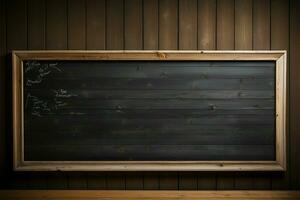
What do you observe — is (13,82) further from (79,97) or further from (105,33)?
(105,33)

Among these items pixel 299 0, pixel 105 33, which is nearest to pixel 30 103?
pixel 105 33

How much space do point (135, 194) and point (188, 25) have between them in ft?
4.32

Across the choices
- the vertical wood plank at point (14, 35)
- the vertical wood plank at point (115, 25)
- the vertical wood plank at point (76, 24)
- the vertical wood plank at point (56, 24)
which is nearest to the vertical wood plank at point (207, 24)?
the vertical wood plank at point (115, 25)

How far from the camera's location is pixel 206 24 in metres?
2.17

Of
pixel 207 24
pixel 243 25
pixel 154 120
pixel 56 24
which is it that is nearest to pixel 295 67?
pixel 243 25

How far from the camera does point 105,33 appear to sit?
2.17m

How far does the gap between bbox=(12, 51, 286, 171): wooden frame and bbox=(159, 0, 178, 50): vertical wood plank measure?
3.6 inches

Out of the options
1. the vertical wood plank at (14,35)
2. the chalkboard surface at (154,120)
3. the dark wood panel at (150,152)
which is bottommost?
the dark wood panel at (150,152)

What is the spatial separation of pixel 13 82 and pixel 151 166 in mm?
1192

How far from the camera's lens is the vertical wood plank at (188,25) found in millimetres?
2166

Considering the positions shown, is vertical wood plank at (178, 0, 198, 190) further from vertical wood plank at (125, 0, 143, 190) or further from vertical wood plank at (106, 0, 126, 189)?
vertical wood plank at (106, 0, 126, 189)

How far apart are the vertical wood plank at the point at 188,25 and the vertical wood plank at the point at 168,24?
4 centimetres

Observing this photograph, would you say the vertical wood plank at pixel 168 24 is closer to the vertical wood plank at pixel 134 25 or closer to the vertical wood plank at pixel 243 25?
the vertical wood plank at pixel 134 25

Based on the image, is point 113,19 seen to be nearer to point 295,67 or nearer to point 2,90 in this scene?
point 2,90
